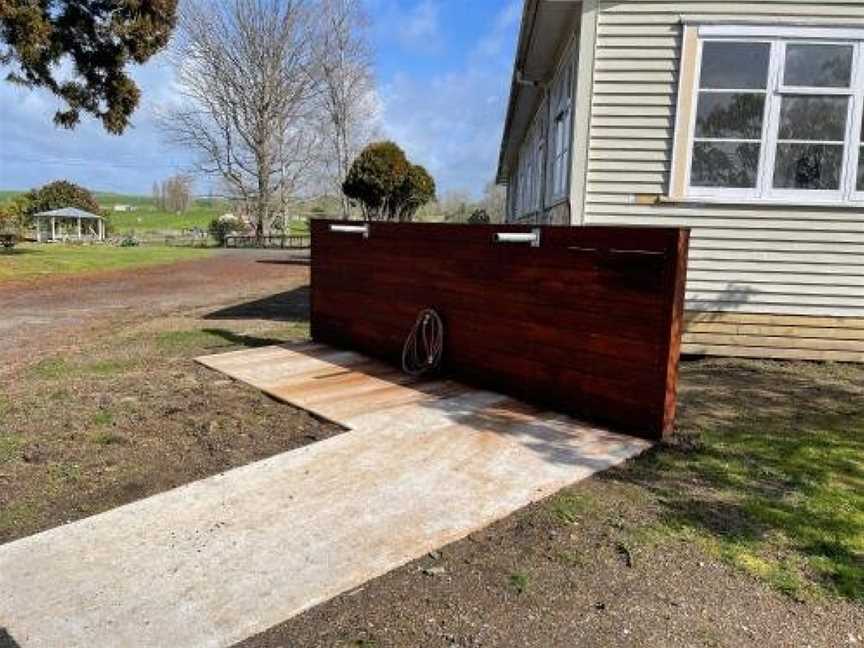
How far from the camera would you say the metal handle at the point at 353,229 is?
6.74 m

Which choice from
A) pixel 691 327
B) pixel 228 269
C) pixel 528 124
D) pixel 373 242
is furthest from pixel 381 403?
pixel 228 269

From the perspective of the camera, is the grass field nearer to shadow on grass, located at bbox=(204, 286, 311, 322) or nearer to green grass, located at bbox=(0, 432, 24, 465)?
shadow on grass, located at bbox=(204, 286, 311, 322)

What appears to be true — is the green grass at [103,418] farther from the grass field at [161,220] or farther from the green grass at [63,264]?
the grass field at [161,220]

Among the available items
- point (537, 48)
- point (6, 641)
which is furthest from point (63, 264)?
point (6, 641)

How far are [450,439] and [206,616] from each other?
6.87ft

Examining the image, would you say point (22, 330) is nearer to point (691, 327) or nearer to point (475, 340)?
point (475, 340)

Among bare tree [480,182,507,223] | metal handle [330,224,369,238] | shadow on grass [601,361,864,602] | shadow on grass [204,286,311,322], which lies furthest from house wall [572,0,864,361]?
bare tree [480,182,507,223]

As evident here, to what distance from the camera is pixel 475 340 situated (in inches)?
218

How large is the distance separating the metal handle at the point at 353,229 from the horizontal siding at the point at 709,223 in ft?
7.50

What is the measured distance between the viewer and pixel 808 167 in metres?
6.80

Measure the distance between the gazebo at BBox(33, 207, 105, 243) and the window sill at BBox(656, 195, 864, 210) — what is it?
1749 inches

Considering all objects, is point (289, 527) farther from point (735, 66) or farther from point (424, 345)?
point (735, 66)

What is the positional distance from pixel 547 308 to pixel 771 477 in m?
1.80

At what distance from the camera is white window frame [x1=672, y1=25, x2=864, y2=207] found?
21.5ft
